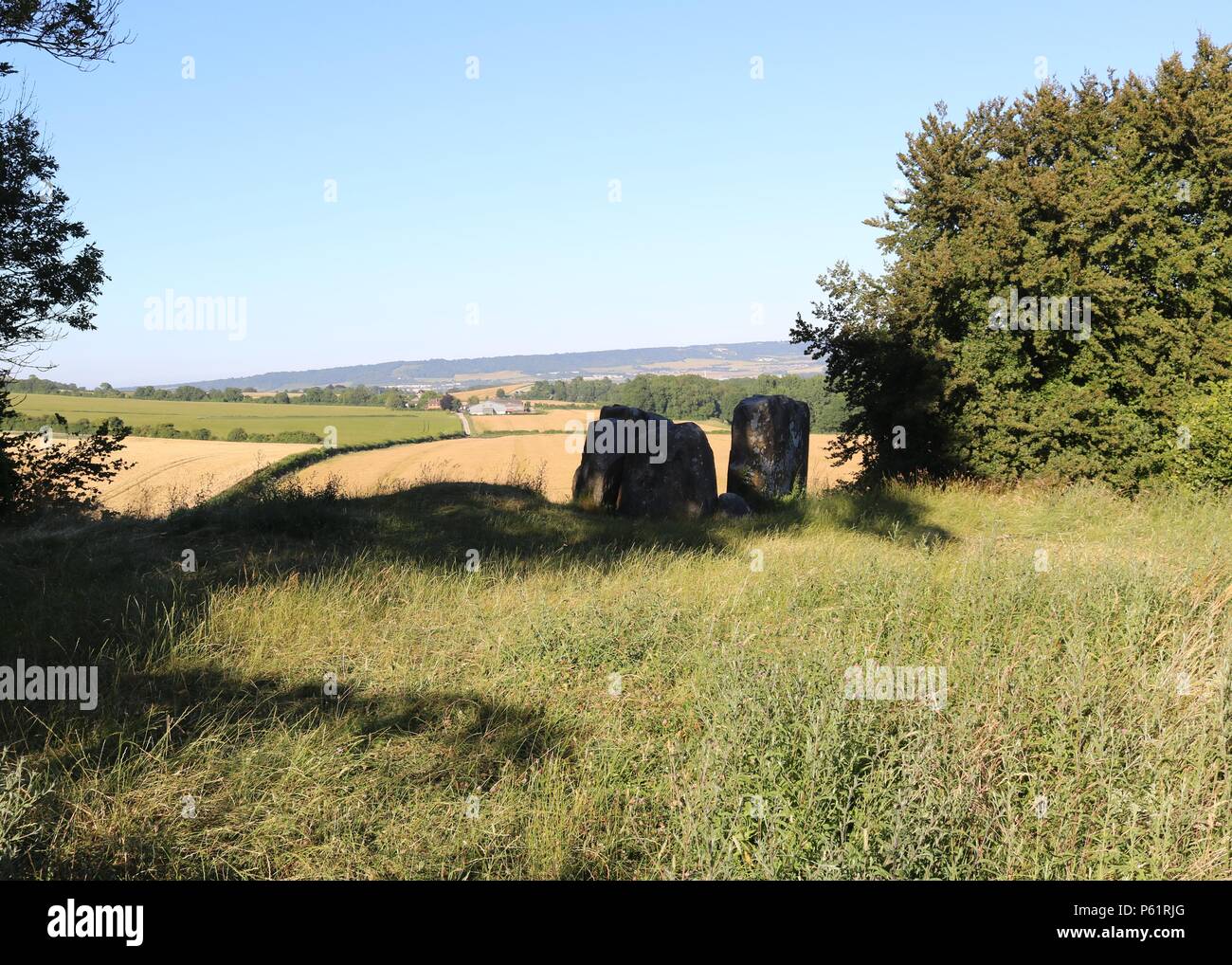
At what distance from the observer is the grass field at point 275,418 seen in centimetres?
5238

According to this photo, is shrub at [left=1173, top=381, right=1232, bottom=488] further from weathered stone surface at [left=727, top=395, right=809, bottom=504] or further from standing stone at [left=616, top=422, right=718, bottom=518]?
standing stone at [left=616, top=422, right=718, bottom=518]

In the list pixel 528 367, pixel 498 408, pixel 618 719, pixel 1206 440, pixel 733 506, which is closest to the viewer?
pixel 618 719

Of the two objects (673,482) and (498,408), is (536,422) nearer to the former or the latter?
(498,408)

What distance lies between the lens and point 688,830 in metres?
3.66

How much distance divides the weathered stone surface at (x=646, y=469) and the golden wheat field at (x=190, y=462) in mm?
14523

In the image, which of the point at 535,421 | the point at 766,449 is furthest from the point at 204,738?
the point at 535,421

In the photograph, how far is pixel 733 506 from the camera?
1475cm

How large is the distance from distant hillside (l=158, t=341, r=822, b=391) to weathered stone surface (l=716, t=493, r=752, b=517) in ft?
343

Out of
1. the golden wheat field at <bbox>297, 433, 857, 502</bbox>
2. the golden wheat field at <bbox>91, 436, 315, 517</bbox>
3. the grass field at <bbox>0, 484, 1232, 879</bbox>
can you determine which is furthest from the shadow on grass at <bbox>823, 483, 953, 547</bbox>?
the golden wheat field at <bbox>91, 436, 315, 517</bbox>

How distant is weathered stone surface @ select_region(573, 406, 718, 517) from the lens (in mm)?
14117

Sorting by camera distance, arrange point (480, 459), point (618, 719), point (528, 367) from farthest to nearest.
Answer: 1. point (528, 367)
2. point (480, 459)
3. point (618, 719)

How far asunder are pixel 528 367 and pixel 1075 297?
15365 cm

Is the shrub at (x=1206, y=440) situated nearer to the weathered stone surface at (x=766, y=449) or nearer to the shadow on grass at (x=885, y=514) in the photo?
the shadow on grass at (x=885, y=514)
